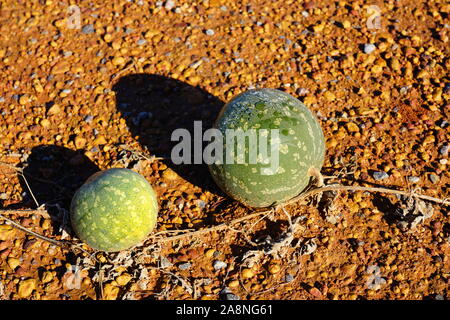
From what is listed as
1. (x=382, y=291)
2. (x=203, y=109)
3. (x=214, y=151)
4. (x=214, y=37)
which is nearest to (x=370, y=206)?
(x=382, y=291)

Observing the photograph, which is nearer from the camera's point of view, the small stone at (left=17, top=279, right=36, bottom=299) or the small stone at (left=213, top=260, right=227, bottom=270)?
the small stone at (left=17, top=279, right=36, bottom=299)

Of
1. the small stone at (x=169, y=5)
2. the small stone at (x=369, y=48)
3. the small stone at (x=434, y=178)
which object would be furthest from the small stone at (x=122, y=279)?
the small stone at (x=369, y=48)

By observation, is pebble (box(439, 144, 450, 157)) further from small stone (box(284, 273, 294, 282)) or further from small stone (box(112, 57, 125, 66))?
small stone (box(112, 57, 125, 66))

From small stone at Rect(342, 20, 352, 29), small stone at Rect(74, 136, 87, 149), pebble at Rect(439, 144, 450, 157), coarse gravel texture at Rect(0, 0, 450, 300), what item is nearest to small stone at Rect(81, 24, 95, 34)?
coarse gravel texture at Rect(0, 0, 450, 300)

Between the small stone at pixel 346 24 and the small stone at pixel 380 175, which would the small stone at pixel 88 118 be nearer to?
the small stone at pixel 380 175

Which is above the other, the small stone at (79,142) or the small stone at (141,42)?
the small stone at (141,42)

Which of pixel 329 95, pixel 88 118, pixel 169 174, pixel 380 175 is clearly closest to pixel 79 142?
pixel 88 118
